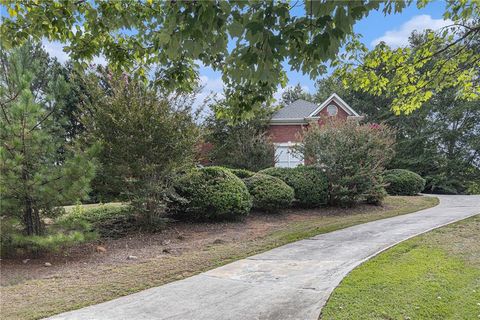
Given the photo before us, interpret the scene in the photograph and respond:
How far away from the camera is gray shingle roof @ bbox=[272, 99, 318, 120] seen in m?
22.0

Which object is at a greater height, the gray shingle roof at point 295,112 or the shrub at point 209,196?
the gray shingle roof at point 295,112

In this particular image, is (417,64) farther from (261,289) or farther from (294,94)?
(294,94)

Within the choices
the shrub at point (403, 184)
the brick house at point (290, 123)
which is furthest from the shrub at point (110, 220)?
the brick house at point (290, 123)

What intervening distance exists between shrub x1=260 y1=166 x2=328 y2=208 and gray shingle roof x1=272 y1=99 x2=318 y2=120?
10195 mm

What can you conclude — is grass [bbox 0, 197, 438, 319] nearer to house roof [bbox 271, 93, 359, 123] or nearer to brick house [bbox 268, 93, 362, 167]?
brick house [bbox 268, 93, 362, 167]

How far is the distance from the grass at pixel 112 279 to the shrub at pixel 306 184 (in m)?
3.00

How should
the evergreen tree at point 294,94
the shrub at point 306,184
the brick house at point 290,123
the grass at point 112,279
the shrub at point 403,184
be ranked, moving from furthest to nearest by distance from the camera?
1. the evergreen tree at point 294,94
2. the brick house at point 290,123
3. the shrub at point 403,184
4. the shrub at point 306,184
5. the grass at point 112,279

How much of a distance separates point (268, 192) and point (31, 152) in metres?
5.90

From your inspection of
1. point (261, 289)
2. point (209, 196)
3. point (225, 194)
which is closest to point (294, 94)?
point (225, 194)

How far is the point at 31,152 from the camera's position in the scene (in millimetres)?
6176

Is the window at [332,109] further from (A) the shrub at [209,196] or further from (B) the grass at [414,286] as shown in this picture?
(B) the grass at [414,286]

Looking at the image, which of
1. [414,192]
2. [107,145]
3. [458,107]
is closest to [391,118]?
[458,107]

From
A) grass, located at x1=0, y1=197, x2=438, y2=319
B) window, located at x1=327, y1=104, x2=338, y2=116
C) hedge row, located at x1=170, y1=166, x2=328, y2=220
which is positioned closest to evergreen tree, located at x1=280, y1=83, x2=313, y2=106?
window, located at x1=327, y1=104, x2=338, y2=116

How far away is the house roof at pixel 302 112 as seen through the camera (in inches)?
854
